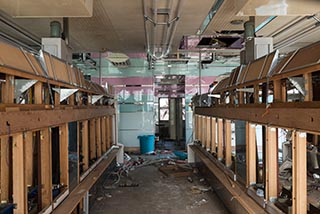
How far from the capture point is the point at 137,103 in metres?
9.70

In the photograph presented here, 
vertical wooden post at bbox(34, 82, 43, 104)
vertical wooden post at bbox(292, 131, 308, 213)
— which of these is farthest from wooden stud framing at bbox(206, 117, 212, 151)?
vertical wooden post at bbox(34, 82, 43, 104)

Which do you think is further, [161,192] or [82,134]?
[161,192]

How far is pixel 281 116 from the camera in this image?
237 centimetres

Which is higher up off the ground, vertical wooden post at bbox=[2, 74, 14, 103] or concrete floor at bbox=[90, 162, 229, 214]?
vertical wooden post at bbox=[2, 74, 14, 103]

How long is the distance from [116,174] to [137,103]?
3.59 metres

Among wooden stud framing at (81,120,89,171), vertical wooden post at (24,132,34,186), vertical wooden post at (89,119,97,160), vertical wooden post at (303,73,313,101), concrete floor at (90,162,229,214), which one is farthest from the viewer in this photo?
vertical wooden post at (89,119,97,160)

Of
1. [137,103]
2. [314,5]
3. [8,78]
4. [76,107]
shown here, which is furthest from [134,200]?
[137,103]

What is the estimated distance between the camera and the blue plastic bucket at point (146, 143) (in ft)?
29.9

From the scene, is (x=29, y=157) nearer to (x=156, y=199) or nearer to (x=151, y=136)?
(x=156, y=199)

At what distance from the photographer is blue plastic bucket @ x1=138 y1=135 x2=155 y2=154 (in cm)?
912

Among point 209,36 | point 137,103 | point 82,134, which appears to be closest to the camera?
point 82,134

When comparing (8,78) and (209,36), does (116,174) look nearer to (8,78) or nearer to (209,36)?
(209,36)

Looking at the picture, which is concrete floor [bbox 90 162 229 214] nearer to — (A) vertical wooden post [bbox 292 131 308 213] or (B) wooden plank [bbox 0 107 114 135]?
(B) wooden plank [bbox 0 107 114 135]

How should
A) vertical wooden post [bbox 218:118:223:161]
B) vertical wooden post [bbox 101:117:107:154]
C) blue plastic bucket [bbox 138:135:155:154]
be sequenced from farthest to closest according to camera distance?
blue plastic bucket [bbox 138:135:155:154]
vertical wooden post [bbox 101:117:107:154]
vertical wooden post [bbox 218:118:223:161]
